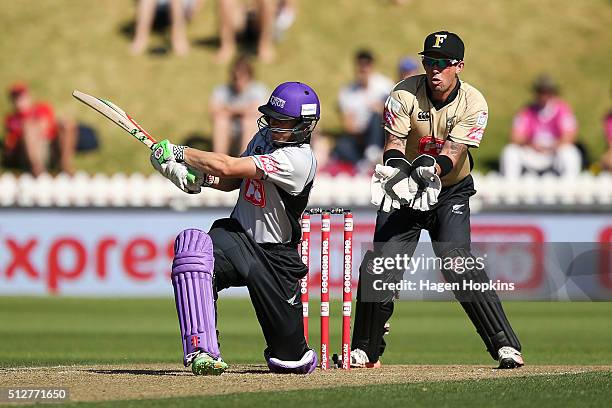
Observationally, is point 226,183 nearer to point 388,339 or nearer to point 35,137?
point 388,339

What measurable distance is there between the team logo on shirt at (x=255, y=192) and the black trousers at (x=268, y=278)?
191 mm

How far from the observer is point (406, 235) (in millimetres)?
8930

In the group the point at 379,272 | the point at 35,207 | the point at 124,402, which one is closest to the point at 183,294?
the point at 124,402

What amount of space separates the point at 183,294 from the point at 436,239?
1.93 metres

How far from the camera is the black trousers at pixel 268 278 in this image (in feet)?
26.6

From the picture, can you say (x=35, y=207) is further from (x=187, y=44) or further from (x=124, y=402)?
(x=124, y=402)

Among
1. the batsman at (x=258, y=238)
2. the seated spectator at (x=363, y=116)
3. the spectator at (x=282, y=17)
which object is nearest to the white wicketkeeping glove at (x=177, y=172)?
the batsman at (x=258, y=238)

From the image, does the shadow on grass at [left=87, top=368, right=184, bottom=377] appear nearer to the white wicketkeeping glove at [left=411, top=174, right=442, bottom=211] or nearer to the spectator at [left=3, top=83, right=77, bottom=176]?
the white wicketkeeping glove at [left=411, top=174, right=442, bottom=211]

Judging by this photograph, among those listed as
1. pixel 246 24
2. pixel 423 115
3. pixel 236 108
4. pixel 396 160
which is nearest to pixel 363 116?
pixel 236 108

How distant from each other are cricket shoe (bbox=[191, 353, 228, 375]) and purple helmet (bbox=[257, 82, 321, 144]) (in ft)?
4.63

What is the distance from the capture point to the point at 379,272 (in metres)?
8.91

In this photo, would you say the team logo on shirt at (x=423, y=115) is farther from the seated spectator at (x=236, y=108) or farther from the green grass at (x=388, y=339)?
the seated spectator at (x=236, y=108)

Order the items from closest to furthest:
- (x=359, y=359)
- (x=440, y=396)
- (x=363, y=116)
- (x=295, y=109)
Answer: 1. (x=440, y=396)
2. (x=295, y=109)
3. (x=359, y=359)
4. (x=363, y=116)

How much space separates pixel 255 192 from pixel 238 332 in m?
5.66
